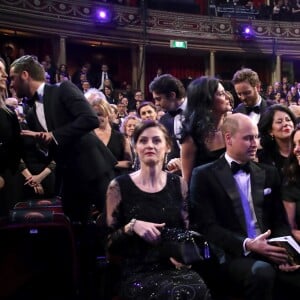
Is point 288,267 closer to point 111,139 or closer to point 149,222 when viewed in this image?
point 149,222

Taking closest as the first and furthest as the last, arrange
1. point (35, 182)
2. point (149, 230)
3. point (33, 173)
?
1. point (149, 230)
2. point (35, 182)
3. point (33, 173)

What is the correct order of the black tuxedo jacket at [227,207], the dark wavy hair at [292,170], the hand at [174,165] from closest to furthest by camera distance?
the black tuxedo jacket at [227,207] → the dark wavy hair at [292,170] → the hand at [174,165]

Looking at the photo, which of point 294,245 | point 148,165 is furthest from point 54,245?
point 294,245

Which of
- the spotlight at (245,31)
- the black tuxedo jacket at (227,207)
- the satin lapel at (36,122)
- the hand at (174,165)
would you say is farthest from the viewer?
the spotlight at (245,31)

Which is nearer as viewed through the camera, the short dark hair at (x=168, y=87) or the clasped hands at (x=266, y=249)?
the clasped hands at (x=266, y=249)

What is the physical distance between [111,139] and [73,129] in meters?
1.01

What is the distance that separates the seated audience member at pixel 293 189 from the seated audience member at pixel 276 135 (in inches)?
9.7

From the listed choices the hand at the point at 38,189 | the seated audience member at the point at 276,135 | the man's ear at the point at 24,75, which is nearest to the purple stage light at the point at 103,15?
the hand at the point at 38,189

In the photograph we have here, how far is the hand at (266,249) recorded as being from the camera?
82.8 inches

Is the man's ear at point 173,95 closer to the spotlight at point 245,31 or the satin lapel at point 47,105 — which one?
the satin lapel at point 47,105

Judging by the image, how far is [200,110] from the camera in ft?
8.31

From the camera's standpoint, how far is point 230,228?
2.24m

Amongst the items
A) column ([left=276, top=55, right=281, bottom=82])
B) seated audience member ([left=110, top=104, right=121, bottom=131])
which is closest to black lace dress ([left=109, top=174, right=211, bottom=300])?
seated audience member ([left=110, top=104, right=121, bottom=131])

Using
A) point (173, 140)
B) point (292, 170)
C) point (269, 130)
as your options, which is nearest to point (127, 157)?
point (173, 140)
